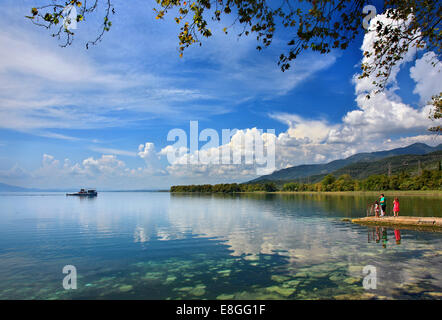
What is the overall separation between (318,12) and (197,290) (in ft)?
49.8

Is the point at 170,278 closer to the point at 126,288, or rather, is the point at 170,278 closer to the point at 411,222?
the point at 126,288

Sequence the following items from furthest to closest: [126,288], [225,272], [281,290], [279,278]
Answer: [225,272] < [279,278] < [126,288] < [281,290]

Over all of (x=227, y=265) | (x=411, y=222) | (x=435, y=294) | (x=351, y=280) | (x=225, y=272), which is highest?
(x=435, y=294)

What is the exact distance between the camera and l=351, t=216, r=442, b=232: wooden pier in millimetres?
33562

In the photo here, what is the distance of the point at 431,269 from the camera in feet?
56.0

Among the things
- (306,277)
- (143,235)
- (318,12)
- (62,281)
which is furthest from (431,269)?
(143,235)

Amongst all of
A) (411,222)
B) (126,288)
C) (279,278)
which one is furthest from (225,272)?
(411,222)

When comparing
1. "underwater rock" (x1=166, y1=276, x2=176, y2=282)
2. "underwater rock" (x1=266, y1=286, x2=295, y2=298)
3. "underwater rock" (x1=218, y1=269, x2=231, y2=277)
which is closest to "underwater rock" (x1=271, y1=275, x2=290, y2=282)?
"underwater rock" (x1=266, y1=286, x2=295, y2=298)

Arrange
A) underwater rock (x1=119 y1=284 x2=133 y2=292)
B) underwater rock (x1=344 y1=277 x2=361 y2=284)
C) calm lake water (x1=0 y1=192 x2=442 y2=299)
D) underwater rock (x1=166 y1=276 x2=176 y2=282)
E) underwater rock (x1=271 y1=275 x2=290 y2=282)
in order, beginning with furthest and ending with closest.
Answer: underwater rock (x1=166 y1=276 x2=176 y2=282) < underwater rock (x1=271 y1=275 x2=290 y2=282) < underwater rock (x1=344 y1=277 x2=361 y2=284) < underwater rock (x1=119 y1=284 x2=133 y2=292) < calm lake water (x1=0 y1=192 x2=442 y2=299)

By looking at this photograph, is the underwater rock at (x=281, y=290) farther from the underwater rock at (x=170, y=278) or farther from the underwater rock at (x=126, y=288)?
the underwater rock at (x=126, y=288)

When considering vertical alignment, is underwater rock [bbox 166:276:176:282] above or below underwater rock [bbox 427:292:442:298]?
below

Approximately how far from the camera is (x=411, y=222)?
35469 mm

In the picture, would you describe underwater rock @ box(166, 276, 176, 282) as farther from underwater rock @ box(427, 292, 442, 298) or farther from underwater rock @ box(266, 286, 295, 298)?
underwater rock @ box(427, 292, 442, 298)
